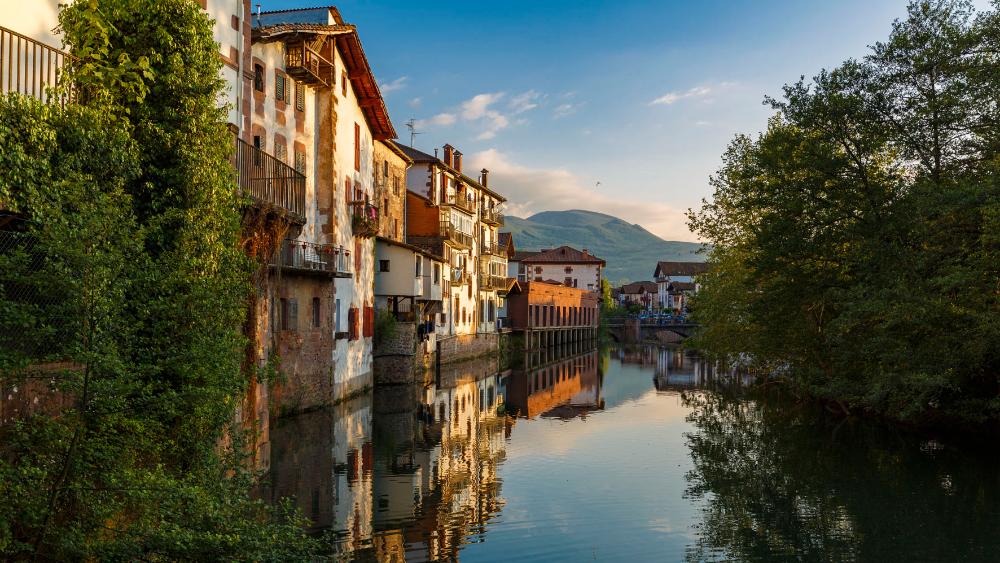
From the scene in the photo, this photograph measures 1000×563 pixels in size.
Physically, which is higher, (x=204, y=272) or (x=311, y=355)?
(x=204, y=272)

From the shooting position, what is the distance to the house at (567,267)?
12344 cm

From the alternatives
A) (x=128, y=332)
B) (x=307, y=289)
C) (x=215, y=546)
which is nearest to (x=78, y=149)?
(x=128, y=332)

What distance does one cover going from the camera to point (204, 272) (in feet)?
41.0

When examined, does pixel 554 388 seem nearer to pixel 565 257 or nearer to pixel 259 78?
pixel 259 78

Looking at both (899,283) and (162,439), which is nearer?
(162,439)

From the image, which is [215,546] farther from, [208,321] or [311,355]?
[311,355]

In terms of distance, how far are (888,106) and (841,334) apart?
26.8 ft

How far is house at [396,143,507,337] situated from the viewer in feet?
182

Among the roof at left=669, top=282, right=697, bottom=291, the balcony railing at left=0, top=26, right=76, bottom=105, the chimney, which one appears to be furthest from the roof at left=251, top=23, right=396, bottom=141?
the roof at left=669, top=282, right=697, bottom=291

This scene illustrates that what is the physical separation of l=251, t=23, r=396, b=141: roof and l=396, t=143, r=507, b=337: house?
14192mm

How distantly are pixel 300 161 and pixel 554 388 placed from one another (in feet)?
73.4

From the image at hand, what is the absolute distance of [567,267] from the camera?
124 meters

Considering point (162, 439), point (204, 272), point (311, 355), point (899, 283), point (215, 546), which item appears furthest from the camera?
point (311, 355)

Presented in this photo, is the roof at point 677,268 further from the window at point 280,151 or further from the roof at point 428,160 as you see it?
the window at point 280,151
